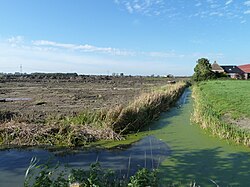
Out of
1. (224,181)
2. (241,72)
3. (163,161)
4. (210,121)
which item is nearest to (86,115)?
(163,161)

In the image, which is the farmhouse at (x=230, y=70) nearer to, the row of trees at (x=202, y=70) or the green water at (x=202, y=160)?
the row of trees at (x=202, y=70)

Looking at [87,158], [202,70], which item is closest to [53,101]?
[87,158]

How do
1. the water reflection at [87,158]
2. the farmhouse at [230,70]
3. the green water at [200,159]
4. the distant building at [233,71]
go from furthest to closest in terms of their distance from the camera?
the farmhouse at [230,70]
the distant building at [233,71]
the water reflection at [87,158]
the green water at [200,159]

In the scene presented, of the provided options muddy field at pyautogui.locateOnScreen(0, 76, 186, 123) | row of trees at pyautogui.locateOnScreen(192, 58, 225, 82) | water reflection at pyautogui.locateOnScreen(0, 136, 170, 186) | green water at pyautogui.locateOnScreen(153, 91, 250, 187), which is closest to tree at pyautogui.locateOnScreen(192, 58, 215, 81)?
row of trees at pyautogui.locateOnScreen(192, 58, 225, 82)

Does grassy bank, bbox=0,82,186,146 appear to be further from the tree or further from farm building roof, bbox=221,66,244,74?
farm building roof, bbox=221,66,244,74

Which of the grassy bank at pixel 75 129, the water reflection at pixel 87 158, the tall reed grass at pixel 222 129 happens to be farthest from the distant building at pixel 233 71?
the water reflection at pixel 87 158

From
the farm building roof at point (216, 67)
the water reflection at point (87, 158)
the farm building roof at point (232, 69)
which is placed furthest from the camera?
the farm building roof at point (232, 69)

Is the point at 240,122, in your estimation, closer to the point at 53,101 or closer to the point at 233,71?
the point at 53,101

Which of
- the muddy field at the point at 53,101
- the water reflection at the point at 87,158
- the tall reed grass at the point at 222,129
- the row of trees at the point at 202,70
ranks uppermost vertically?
the row of trees at the point at 202,70

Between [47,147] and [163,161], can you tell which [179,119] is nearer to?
[163,161]

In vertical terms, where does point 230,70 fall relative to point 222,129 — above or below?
above

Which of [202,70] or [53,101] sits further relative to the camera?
[202,70]

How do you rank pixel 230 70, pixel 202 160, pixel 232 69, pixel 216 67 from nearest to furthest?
pixel 202 160
pixel 216 67
pixel 230 70
pixel 232 69

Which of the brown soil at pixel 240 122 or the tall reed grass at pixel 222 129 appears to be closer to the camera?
the tall reed grass at pixel 222 129
